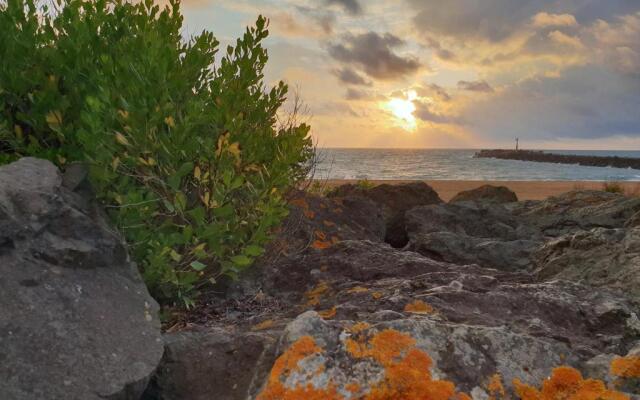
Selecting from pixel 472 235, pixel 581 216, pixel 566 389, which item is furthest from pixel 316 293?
pixel 581 216

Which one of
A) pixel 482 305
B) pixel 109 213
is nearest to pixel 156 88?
pixel 109 213

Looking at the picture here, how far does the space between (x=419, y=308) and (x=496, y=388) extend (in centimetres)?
80

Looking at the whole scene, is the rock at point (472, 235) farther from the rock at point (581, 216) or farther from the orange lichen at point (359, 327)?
the orange lichen at point (359, 327)

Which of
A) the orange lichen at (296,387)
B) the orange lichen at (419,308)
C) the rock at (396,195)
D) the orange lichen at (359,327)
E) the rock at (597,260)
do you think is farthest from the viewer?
the rock at (396,195)

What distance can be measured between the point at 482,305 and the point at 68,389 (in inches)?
93.8

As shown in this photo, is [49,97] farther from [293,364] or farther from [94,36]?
[293,364]

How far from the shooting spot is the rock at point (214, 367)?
274cm

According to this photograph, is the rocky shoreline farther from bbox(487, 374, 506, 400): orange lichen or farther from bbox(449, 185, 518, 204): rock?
bbox(449, 185, 518, 204): rock

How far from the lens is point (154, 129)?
11.9 ft

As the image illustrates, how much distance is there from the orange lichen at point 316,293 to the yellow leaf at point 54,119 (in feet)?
7.32

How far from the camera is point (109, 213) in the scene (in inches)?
153

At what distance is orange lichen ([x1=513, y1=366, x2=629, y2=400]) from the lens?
2545 millimetres

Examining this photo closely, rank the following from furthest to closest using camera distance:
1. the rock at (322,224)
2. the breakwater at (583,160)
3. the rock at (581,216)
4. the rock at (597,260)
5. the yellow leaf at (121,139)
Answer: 1. the breakwater at (583,160)
2. the rock at (581,216)
3. the rock at (322,224)
4. the rock at (597,260)
5. the yellow leaf at (121,139)

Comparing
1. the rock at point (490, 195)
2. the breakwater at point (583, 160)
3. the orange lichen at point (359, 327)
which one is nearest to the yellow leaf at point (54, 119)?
the orange lichen at point (359, 327)
